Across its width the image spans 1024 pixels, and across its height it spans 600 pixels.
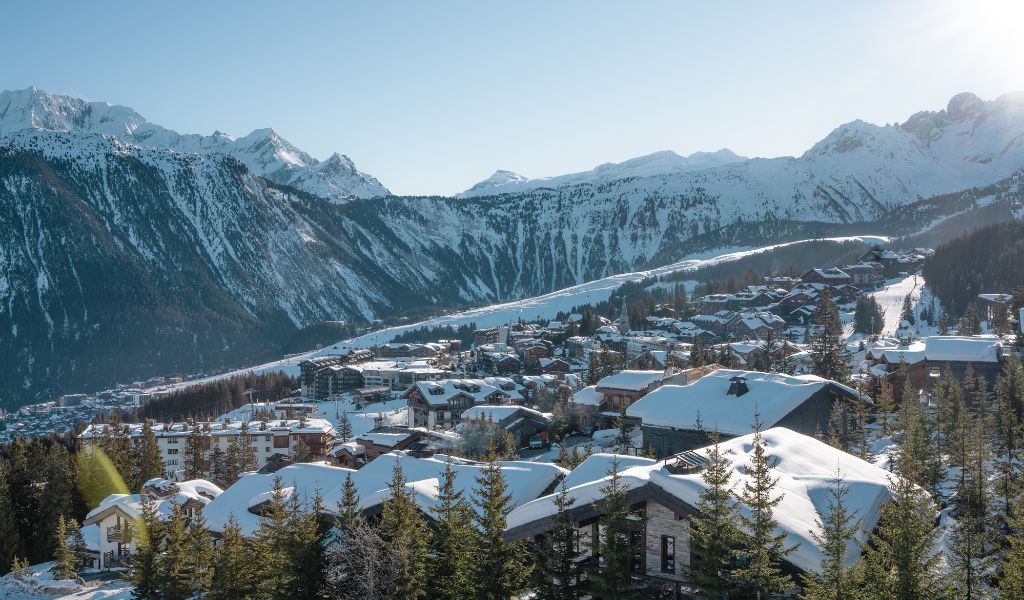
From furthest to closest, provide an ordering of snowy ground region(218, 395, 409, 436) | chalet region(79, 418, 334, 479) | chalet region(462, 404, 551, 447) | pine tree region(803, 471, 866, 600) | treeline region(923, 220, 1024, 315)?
treeline region(923, 220, 1024, 315), snowy ground region(218, 395, 409, 436), chalet region(79, 418, 334, 479), chalet region(462, 404, 551, 447), pine tree region(803, 471, 866, 600)

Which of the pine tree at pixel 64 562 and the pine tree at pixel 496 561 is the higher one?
the pine tree at pixel 496 561

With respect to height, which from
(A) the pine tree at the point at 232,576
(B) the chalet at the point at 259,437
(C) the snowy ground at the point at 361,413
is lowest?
(C) the snowy ground at the point at 361,413

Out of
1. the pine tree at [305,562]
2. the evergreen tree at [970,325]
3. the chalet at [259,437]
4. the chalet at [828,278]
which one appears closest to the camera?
the pine tree at [305,562]

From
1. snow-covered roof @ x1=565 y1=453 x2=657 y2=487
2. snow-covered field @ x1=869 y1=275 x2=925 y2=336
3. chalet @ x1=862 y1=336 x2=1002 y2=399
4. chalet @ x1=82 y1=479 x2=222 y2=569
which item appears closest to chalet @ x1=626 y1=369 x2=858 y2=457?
snow-covered roof @ x1=565 y1=453 x2=657 y2=487

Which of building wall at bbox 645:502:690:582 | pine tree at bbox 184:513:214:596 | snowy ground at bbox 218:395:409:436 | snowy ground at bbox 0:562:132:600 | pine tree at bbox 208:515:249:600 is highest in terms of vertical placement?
building wall at bbox 645:502:690:582

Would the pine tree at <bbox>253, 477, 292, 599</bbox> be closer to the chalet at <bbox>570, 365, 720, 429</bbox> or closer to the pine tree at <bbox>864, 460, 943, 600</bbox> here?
the pine tree at <bbox>864, 460, 943, 600</bbox>

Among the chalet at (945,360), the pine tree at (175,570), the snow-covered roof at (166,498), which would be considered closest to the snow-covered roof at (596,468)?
the pine tree at (175,570)

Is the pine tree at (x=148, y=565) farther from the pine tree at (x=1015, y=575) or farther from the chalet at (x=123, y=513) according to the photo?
the pine tree at (x=1015, y=575)
